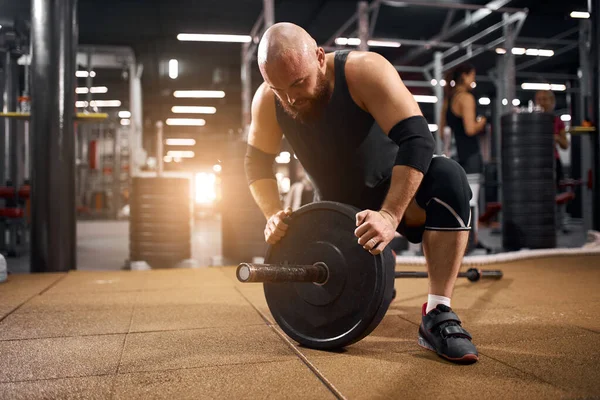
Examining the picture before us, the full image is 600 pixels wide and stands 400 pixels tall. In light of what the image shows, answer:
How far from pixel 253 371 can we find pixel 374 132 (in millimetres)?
696

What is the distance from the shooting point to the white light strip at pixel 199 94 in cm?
1250

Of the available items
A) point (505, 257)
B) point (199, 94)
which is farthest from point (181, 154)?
point (505, 257)

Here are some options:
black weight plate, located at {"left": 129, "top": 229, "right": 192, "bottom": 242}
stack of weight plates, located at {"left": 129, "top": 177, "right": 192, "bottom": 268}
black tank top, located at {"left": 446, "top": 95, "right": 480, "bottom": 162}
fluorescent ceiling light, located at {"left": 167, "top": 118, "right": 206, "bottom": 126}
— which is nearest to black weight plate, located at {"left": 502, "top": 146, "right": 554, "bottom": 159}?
black tank top, located at {"left": 446, "top": 95, "right": 480, "bottom": 162}

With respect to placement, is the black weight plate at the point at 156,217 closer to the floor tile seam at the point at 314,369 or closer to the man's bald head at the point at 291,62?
the floor tile seam at the point at 314,369

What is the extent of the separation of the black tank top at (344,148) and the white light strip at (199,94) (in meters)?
11.3

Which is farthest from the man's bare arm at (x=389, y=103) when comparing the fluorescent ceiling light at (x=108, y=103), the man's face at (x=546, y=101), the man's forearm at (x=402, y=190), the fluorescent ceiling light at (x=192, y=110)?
the fluorescent ceiling light at (x=192, y=110)

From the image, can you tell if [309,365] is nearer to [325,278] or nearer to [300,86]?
[325,278]

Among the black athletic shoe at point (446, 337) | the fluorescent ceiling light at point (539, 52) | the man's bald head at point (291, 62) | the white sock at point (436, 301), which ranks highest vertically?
the fluorescent ceiling light at point (539, 52)

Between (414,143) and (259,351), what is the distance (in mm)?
619

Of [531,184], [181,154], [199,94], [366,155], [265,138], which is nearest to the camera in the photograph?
[366,155]

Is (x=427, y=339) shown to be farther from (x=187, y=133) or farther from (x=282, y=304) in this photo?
(x=187, y=133)

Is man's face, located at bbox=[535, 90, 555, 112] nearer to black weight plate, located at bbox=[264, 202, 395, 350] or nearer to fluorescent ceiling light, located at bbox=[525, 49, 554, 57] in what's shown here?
fluorescent ceiling light, located at bbox=[525, 49, 554, 57]

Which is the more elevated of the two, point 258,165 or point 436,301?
point 258,165

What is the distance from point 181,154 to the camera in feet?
79.8
